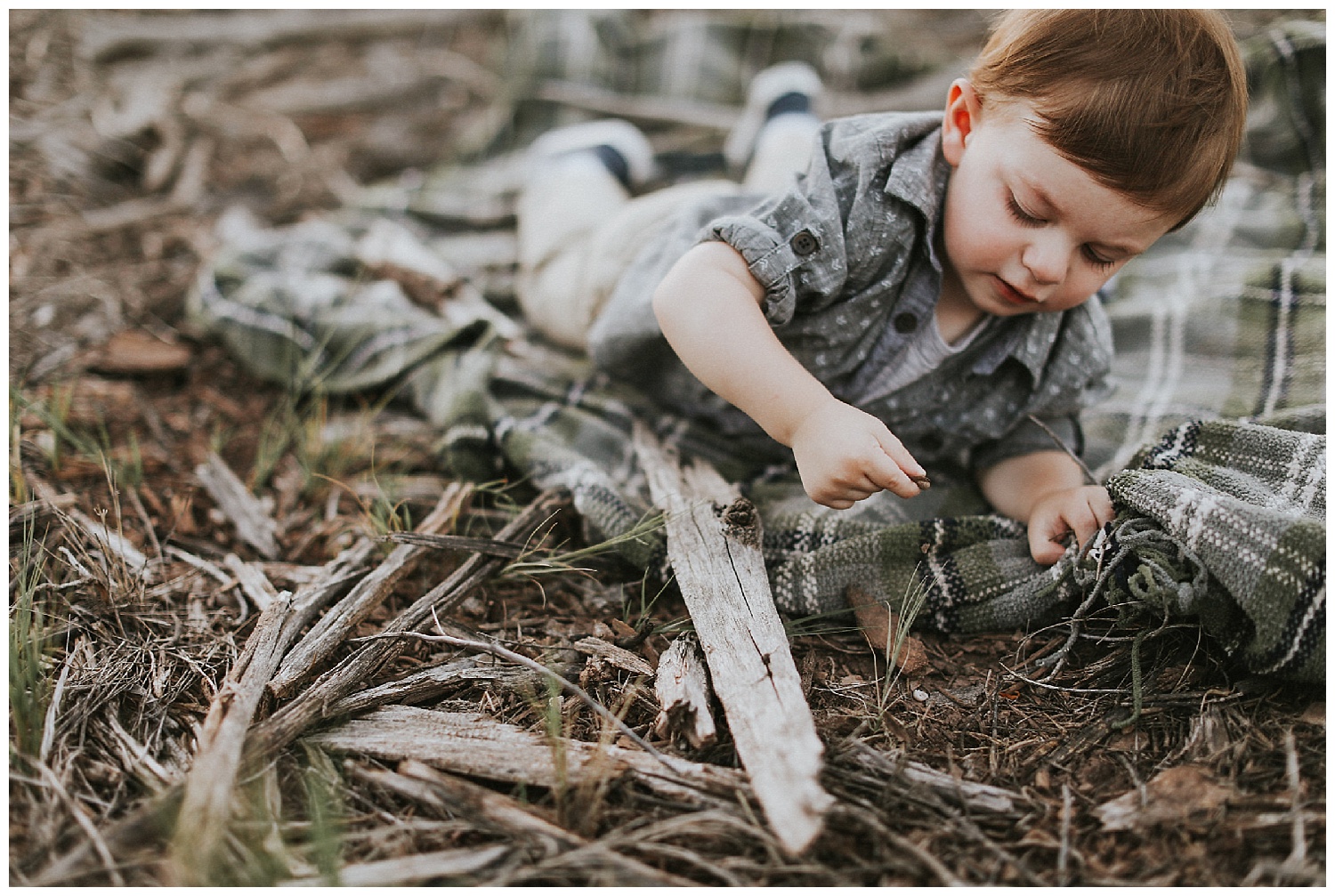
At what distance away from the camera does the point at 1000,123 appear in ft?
4.62

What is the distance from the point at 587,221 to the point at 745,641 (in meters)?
1.36

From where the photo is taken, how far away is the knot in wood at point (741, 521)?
1.49 meters

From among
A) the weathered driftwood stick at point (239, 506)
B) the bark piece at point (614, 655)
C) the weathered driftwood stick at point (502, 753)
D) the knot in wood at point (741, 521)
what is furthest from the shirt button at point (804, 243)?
the weathered driftwood stick at point (239, 506)

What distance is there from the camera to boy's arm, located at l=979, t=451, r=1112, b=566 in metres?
1.49

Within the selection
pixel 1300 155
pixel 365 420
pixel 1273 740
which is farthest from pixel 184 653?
pixel 1300 155

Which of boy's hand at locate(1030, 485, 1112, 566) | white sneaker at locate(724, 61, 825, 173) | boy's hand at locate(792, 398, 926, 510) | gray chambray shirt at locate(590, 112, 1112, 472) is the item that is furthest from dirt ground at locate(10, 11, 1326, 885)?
white sneaker at locate(724, 61, 825, 173)

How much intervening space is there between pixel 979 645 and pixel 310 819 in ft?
3.39

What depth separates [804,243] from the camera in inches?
58.7

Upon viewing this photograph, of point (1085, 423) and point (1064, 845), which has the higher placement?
point (1085, 423)

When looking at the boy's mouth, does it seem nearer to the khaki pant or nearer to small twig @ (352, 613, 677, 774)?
the khaki pant

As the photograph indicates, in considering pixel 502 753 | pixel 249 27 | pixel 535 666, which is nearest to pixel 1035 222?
pixel 535 666

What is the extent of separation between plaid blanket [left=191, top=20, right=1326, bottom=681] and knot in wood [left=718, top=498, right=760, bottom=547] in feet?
0.27

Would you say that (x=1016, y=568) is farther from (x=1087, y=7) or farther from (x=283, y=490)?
(x=283, y=490)

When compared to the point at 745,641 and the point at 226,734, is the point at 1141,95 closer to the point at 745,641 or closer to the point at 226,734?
the point at 745,641
